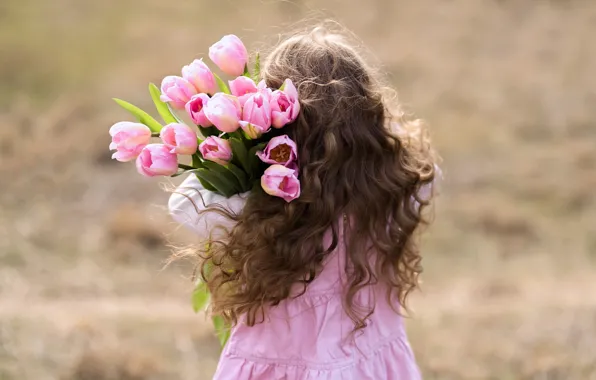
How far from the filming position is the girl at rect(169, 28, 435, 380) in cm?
205

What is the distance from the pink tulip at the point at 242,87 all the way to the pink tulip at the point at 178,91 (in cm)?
11

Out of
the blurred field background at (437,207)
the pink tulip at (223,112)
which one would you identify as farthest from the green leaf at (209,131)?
the blurred field background at (437,207)

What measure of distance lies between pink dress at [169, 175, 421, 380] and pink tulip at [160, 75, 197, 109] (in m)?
0.23

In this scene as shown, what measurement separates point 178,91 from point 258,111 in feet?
0.75

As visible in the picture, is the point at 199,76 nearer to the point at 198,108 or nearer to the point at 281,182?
the point at 198,108

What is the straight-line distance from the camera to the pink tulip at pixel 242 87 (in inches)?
78.9

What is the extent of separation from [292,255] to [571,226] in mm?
4358

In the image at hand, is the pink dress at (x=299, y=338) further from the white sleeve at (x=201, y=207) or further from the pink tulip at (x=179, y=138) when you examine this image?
the pink tulip at (x=179, y=138)

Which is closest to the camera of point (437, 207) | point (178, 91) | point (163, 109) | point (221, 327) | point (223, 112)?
point (223, 112)

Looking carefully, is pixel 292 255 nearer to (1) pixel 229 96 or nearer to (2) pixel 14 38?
(1) pixel 229 96

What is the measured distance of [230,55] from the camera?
81.2 inches

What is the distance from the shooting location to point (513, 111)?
784 centimetres

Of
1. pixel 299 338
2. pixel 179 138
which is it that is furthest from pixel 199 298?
pixel 179 138

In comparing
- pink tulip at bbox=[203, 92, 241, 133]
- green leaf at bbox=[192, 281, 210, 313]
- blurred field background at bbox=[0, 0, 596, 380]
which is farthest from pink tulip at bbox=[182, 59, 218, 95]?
green leaf at bbox=[192, 281, 210, 313]
